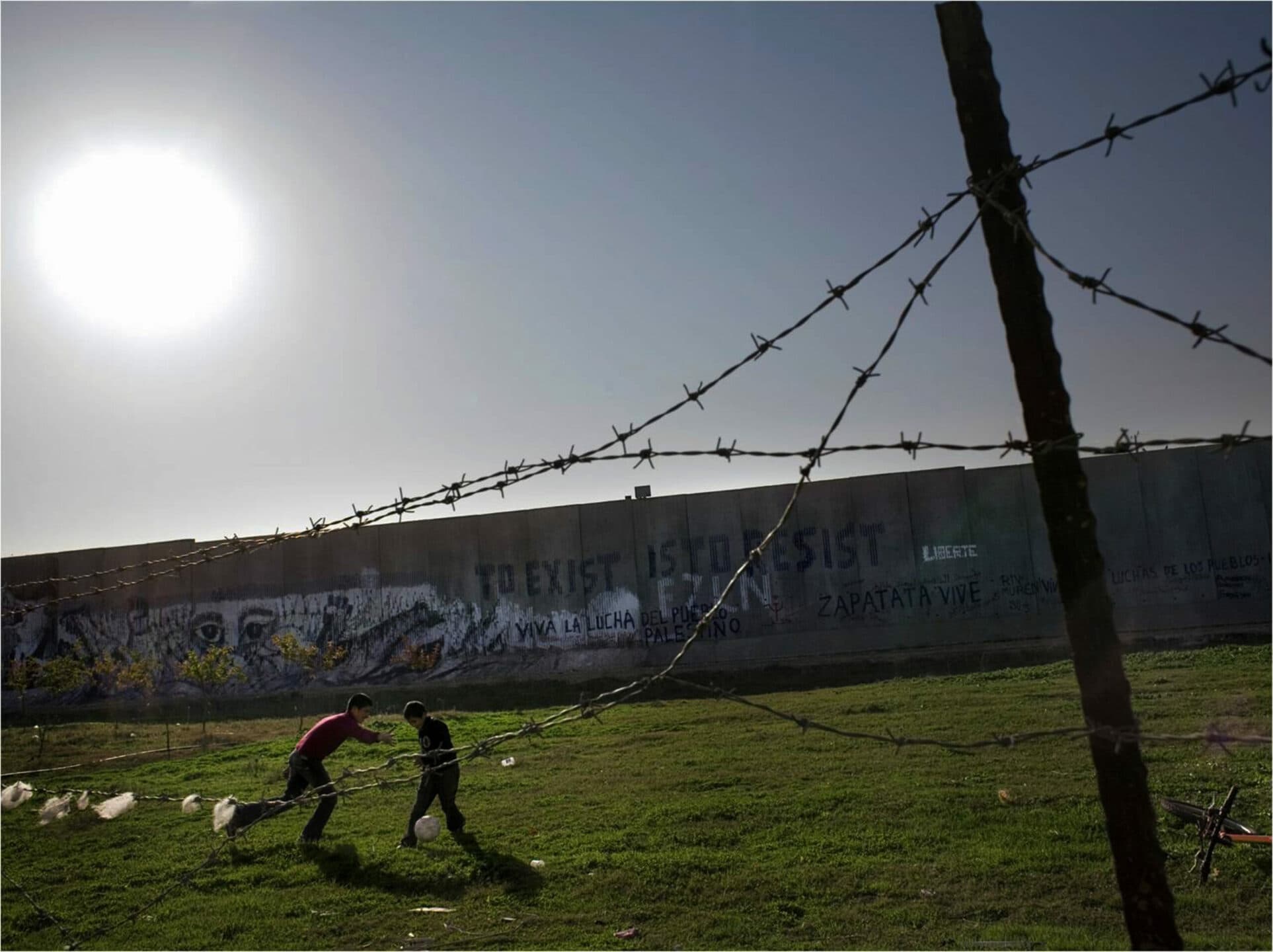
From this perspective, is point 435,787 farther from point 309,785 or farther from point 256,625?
point 256,625

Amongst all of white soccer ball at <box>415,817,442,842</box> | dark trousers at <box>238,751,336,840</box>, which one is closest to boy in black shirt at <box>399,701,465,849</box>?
dark trousers at <box>238,751,336,840</box>

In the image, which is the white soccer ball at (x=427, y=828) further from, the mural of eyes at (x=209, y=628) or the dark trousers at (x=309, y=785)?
the mural of eyes at (x=209, y=628)

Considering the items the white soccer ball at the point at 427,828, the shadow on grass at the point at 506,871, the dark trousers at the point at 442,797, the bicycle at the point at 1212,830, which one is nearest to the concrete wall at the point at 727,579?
the dark trousers at the point at 442,797

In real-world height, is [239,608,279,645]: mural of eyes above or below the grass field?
above

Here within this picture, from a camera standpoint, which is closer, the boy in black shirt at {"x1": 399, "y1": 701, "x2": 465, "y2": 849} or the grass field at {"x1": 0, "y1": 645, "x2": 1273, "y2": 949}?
the grass field at {"x1": 0, "y1": 645, "x2": 1273, "y2": 949}

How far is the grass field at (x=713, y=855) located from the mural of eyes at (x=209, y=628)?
14.7 m

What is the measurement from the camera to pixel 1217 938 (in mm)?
4762

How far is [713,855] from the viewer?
6836mm

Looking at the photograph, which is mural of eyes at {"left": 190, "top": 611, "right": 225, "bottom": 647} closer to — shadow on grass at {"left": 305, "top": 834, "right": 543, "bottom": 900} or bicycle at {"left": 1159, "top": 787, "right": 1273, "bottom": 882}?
shadow on grass at {"left": 305, "top": 834, "right": 543, "bottom": 900}

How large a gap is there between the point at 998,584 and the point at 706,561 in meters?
6.83

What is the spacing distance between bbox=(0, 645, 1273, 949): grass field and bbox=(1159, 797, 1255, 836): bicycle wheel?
136mm

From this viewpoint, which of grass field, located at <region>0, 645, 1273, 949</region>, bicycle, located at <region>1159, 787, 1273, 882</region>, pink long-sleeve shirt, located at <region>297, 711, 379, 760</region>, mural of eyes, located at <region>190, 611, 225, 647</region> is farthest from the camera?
mural of eyes, located at <region>190, 611, 225, 647</region>

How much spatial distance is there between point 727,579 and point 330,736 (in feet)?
51.3

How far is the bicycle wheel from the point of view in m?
5.67
